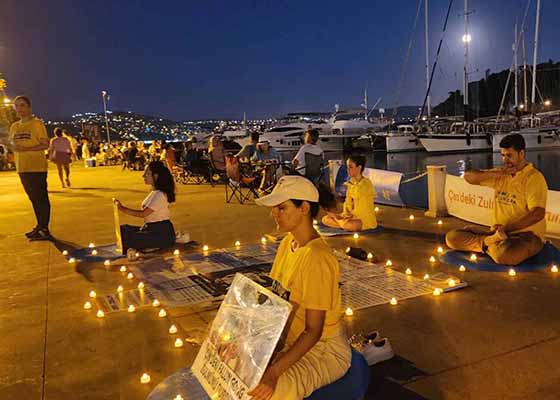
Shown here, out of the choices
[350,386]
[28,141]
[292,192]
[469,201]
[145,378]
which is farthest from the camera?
[469,201]

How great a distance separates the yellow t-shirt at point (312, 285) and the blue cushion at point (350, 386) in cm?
25

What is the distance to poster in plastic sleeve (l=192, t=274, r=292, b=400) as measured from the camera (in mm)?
2242

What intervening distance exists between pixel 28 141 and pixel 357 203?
4849mm

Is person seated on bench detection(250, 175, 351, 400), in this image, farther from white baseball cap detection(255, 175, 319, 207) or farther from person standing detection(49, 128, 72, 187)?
person standing detection(49, 128, 72, 187)

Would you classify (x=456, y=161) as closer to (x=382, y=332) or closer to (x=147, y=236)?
(x=147, y=236)

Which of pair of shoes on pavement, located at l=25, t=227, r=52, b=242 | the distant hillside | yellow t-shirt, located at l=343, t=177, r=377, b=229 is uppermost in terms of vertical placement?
the distant hillside

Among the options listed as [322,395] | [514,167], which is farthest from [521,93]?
[322,395]

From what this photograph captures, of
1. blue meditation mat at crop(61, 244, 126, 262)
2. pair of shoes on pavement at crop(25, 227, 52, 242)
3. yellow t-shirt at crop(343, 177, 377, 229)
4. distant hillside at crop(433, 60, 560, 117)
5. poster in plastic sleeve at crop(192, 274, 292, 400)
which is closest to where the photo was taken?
poster in plastic sleeve at crop(192, 274, 292, 400)

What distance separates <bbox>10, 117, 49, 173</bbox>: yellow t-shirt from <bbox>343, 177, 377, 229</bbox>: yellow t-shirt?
4.48m

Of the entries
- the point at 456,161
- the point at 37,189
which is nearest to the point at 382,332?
the point at 37,189

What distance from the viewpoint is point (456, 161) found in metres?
37.0

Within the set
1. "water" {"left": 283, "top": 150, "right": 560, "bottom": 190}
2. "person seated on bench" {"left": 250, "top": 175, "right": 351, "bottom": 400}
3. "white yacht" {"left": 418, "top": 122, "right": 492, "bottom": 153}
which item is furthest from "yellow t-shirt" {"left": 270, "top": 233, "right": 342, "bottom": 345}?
→ "white yacht" {"left": 418, "top": 122, "right": 492, "bottom": 153}

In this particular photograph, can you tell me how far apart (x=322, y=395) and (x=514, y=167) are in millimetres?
3633

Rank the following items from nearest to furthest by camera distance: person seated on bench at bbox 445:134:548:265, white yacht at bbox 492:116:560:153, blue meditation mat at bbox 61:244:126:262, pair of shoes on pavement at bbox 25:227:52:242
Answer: person seated on bench at bbox 445:134:548:265 < blue meditation mat at bbox 61:244:126:262 < pair of shoes on pavement at bbox 25:227:52:242 < white yacht at bbox 492:116:560:153
